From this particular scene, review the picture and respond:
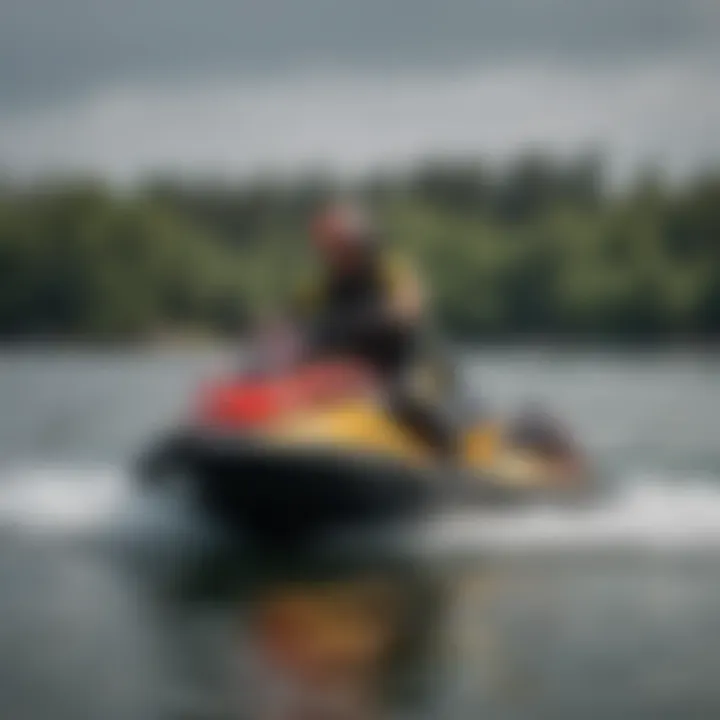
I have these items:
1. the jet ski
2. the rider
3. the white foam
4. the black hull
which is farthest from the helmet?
the white foam

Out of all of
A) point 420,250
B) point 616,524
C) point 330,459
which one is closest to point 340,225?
point 420,250

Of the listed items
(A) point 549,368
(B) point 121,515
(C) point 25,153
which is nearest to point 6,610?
(B) point 121,515

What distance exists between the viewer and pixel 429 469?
2.81 m

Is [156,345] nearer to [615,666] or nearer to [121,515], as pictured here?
[121,515]

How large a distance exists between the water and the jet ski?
4 centimetres

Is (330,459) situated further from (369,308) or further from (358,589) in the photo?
(369,308)

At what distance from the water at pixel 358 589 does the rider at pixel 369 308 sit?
0.09 metres

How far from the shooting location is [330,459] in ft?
9.58

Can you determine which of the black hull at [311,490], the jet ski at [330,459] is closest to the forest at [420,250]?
the jet ski at [330,459]

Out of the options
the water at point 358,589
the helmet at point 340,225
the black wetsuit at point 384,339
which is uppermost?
the helmet at point 340,225

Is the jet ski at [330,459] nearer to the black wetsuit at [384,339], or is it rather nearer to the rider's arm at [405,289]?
the black wetsuit at [384,339]

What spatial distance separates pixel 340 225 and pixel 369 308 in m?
0.12

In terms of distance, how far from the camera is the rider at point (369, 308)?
2.59 metres

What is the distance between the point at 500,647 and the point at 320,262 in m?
0.55
